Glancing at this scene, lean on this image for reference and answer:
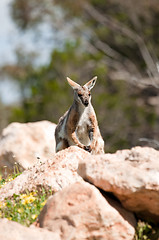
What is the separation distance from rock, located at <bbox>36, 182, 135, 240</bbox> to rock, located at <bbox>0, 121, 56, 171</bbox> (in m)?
5.94

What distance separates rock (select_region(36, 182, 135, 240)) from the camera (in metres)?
4.31

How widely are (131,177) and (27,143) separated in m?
7.07

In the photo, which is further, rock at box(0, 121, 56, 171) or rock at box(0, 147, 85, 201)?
rock at box(0, 121, 56, 171)

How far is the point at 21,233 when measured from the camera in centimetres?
406

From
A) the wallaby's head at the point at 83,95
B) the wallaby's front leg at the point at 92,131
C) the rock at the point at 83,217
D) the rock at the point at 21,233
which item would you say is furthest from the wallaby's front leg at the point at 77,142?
the rock at the point at 21,233

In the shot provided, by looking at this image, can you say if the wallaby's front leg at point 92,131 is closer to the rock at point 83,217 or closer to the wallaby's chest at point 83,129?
the wallaby's chest at point 83,129

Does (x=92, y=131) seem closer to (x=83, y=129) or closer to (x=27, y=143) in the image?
(x=83, y=129)

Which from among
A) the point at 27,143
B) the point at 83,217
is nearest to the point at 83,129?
the point at 83,217

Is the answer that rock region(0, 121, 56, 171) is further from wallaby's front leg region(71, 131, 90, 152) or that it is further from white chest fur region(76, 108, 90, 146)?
wallaby's front leg region(71, 131, 90, 152)

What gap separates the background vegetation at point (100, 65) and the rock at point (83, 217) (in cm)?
1673

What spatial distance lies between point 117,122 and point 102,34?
21.3 feet

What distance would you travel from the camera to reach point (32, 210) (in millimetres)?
4863

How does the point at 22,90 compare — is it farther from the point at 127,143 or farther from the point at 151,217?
the point at 151,217

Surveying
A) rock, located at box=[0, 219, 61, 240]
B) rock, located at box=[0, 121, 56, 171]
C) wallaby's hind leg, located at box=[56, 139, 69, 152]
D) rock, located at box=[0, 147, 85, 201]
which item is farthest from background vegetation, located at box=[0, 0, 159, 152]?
rock, located at box=[0, 219, 61, 240]
